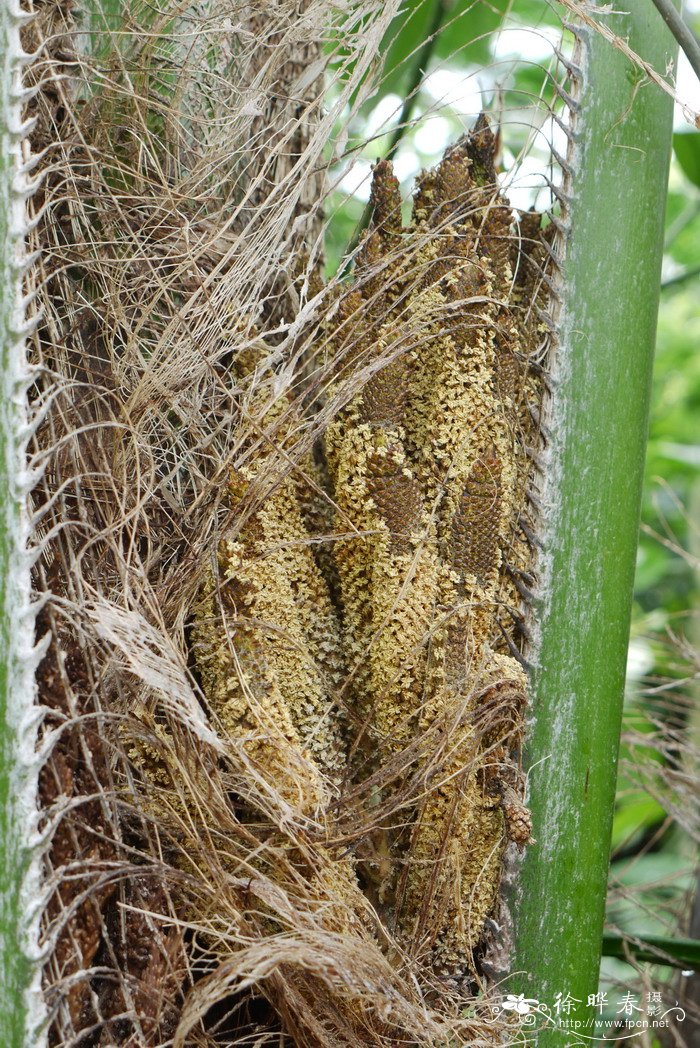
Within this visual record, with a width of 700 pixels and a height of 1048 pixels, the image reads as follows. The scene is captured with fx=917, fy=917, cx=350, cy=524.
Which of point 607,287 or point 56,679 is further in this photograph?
point 607,287

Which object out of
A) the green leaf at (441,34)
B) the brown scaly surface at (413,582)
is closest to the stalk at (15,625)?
the brown scaly surface at (413,582)

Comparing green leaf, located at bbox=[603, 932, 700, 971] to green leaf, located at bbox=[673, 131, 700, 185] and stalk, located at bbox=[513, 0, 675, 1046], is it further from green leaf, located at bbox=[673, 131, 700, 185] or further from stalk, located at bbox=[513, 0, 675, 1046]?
green leaf, located at bbox=[673, 131, 700, 185]

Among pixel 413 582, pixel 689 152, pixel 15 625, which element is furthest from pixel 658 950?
pixel 689 152

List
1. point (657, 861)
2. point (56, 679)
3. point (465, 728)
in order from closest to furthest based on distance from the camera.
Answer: point (56, 679) < point (465, 728) < point (657, 861)

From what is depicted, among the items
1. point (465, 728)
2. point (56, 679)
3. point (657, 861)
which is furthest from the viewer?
point (657, 861)

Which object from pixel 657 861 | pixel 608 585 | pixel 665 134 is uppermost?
pixel 665 134

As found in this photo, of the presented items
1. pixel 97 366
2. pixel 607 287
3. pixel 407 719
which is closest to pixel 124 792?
pixel 407 719

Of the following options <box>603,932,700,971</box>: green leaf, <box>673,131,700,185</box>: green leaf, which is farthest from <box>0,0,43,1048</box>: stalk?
<box>673,131,700,185</box>: green leaf

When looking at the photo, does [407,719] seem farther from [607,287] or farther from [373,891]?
[607,287]
